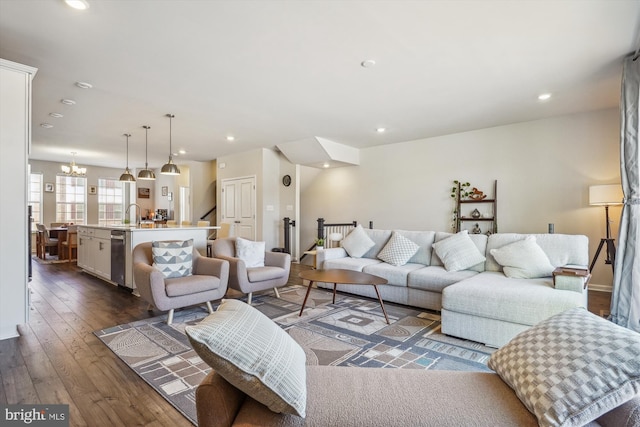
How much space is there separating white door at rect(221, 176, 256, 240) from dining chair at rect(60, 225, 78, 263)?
10.5 ft

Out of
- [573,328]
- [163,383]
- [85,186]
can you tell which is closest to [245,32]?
[163,383]

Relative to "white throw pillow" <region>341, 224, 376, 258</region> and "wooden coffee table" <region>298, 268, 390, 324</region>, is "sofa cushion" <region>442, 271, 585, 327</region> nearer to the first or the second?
"wooden coffee table" <region>298, 268, 390, 324</region>

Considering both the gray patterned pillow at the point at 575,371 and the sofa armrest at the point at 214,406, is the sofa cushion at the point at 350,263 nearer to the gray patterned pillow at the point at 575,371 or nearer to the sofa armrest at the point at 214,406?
the gray patterned pillow at the point at 575,371

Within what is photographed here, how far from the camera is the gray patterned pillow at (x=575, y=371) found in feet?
3.16

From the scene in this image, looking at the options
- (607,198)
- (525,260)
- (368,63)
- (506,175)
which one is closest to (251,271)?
(368,63)

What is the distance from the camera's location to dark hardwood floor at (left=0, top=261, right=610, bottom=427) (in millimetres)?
1826

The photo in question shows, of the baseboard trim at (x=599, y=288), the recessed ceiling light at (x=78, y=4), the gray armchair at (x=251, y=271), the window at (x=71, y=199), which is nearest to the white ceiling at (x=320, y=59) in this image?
the recessed ceiling light at (x=78, y=4)

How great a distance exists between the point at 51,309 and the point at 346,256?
376cm

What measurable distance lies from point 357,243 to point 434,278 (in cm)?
145

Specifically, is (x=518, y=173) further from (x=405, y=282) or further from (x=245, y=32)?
(x=245, y=32)

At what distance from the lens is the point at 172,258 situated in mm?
3566

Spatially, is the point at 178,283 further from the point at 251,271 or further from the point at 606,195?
the point at 606,195

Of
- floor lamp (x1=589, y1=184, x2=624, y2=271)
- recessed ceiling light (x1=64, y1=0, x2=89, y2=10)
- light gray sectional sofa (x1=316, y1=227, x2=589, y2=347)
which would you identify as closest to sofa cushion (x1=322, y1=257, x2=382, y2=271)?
light gray sectional sofa (x1=316, y1=227, x2=589, y2=347)

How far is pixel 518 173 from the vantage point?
5.26m
